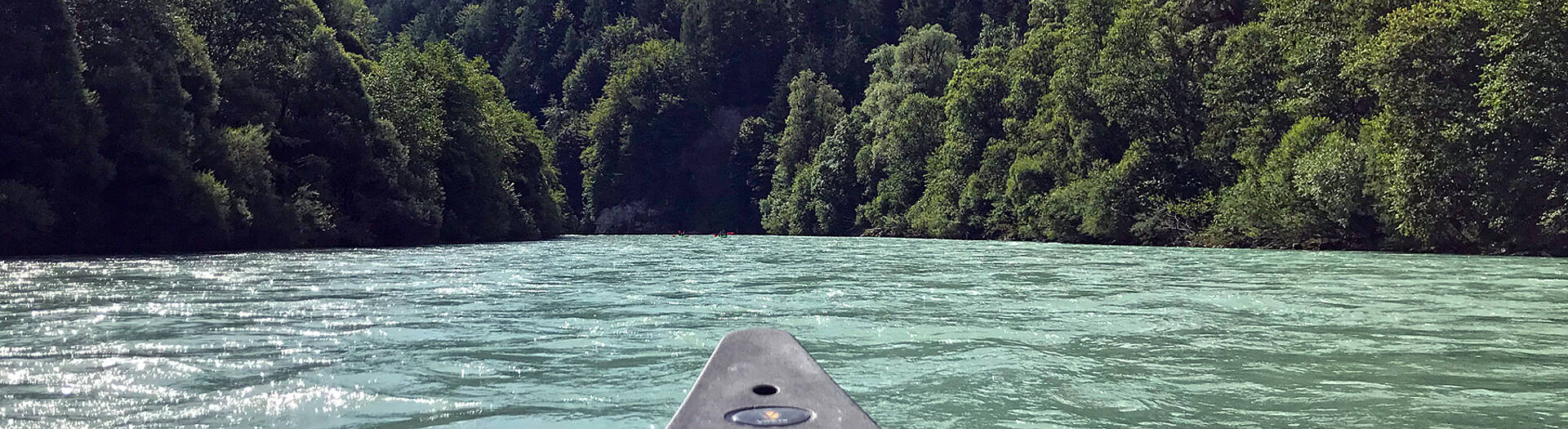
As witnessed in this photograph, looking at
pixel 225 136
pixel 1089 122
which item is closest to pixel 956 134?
pixel 1089 122

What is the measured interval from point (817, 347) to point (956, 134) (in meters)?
58.9

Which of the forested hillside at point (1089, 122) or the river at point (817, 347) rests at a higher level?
the forested hillside at point (1089, 122)

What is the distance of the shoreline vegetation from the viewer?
31.7m

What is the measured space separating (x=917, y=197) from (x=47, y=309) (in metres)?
63.0

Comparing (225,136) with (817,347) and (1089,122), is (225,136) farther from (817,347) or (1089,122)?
(1089,122)

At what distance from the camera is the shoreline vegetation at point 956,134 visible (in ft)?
104

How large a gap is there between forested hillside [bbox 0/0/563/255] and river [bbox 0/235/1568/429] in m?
10.5

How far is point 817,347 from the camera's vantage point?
38.8ft

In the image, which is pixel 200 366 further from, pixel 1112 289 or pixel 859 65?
pixel 859 65

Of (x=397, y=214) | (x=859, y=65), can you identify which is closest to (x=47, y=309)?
(x=397, y=214)

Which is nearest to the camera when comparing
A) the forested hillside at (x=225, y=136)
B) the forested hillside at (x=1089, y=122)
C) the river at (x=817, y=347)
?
the river at (x=817, y=347)

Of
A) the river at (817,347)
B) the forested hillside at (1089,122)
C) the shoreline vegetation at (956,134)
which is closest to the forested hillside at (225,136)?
the shoreline vegetation at (956,134)

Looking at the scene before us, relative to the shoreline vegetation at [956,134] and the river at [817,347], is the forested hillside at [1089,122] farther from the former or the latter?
the river at [817,347]

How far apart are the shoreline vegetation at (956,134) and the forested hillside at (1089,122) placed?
0.11m
